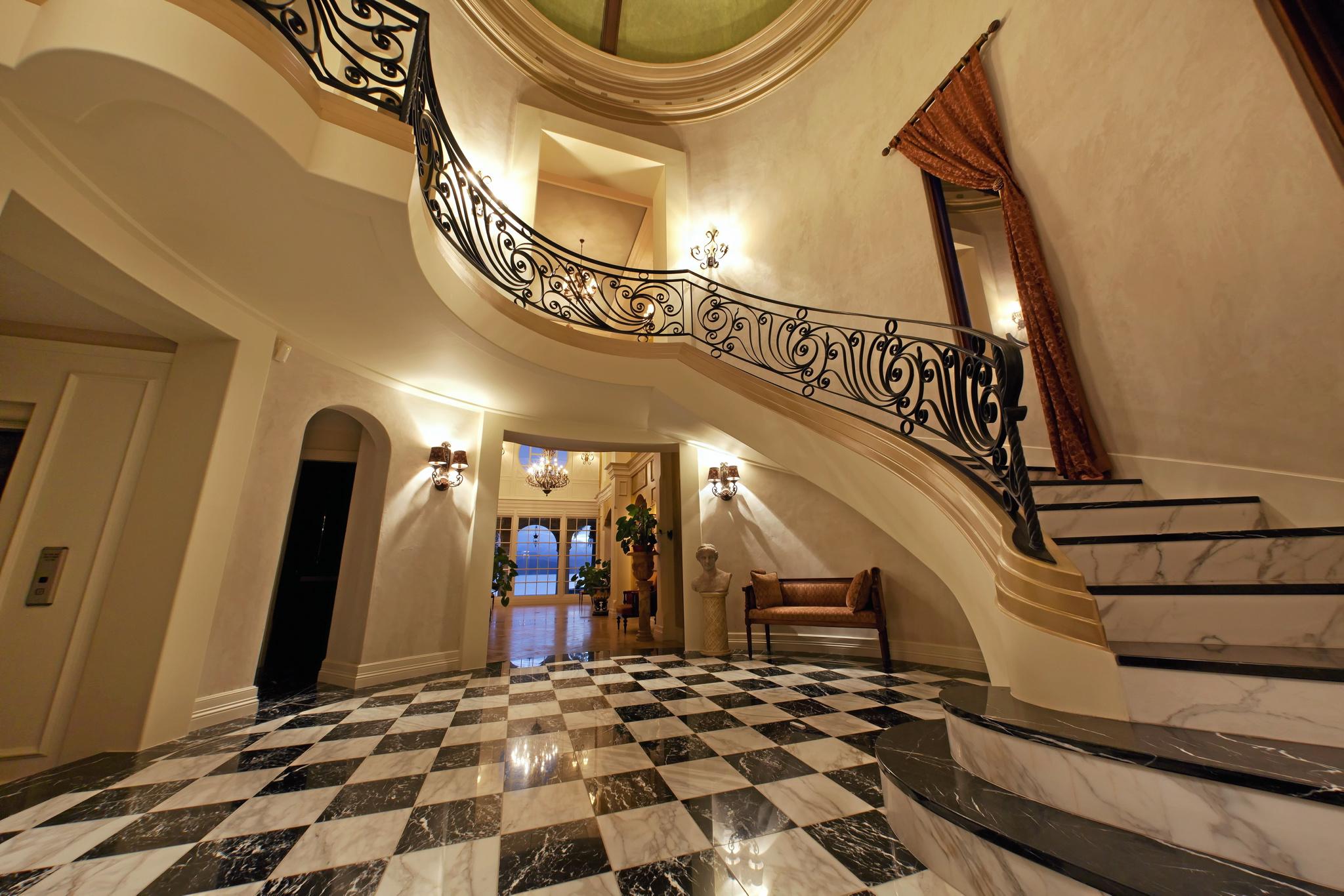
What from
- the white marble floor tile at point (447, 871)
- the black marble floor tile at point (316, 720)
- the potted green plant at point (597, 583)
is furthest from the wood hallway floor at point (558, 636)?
the white marble floor tile at point (447, 871)

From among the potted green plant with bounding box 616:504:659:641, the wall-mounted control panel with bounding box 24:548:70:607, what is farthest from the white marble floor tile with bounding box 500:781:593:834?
the potted green plant with bounding box 616:504:659:641

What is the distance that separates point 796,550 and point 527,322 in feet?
12.8

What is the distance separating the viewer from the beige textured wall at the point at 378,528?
3309 millimetres

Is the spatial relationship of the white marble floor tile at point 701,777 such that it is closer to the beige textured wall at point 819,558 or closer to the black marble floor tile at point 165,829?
the black marble floor tile at point 165,829

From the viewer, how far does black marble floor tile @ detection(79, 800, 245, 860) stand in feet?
5.65

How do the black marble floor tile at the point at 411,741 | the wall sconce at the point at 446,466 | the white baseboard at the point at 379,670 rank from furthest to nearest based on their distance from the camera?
the wall sconce at the point at 446,466 → the white baseboard at the point at 379,670 → the black marble floor tile at the point at 411,741

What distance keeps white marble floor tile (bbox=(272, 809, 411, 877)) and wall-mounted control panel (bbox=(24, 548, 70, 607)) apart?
95.2 inches

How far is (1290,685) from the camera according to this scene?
1148 millimetres

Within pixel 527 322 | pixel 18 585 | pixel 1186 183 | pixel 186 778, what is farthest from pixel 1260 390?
pixel 18 585

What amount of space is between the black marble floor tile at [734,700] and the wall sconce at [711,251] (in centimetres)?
540

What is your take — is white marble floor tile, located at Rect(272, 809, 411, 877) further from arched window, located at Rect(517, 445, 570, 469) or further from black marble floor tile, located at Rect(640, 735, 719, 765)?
arched window, located at Rect(517, 445, 570, 469)

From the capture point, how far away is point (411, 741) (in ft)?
9.03

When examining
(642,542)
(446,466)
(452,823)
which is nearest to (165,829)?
(452,823)

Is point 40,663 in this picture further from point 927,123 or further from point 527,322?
point 927,123
